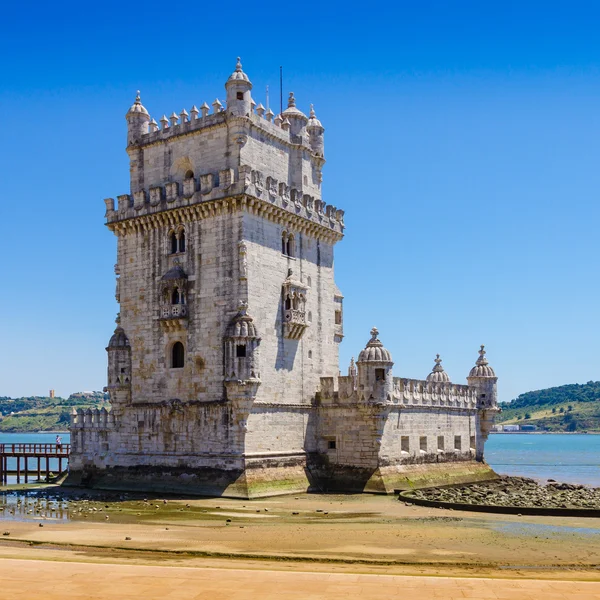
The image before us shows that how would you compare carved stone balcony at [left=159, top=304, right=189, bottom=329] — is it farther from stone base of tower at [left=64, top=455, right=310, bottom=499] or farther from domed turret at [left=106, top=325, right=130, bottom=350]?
stone base of tower at [left=64, top=455, right=310, bottom=499]

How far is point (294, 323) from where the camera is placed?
44.3 meters

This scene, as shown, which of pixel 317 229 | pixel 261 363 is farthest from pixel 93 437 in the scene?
pixel 317 229

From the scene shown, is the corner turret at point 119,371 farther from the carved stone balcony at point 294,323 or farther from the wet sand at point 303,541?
the carved stone balcony at point 294,323

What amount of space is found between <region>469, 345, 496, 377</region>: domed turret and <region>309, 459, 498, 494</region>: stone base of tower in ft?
35.6

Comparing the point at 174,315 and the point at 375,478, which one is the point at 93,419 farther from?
the point at 375,478

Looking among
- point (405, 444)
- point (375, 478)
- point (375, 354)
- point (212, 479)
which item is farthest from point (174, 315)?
point (405, 444)

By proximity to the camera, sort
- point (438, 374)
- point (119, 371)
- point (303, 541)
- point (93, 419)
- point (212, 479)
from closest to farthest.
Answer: point (303, 541) < point (212, 479) < point (119, 371) < point (93, 419) < point (438, 374)

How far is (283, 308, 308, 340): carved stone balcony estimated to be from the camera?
44.2m

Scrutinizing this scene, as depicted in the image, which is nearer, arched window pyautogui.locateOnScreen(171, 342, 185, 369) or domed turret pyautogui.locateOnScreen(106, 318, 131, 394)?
arched window pyautogui.locateOnScreen(171, 342, 185, 369)

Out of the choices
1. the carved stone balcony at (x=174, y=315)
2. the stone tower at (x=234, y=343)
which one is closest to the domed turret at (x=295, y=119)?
the stone tower at (x=234, y=343)

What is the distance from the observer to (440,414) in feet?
167

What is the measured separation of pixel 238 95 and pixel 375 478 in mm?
21035

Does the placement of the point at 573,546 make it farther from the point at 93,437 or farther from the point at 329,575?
the point at 93,437

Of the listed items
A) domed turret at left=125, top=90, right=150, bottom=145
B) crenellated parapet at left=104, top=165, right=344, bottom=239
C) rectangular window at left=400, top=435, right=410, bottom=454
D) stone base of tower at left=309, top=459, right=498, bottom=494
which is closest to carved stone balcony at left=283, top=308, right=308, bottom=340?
crenellated parapet at left=104, top=165, right=344, bottom=239
